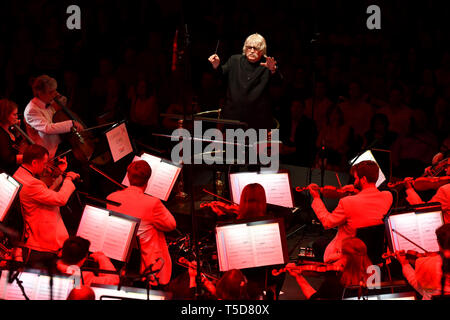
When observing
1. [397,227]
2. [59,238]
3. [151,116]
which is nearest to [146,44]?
[151,116]

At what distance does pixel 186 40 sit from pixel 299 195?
2.85m

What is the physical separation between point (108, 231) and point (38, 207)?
25.3 inches

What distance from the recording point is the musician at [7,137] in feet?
16.8

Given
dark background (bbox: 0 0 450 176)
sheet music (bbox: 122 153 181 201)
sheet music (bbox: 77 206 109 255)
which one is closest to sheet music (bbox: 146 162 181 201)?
sheet music (bbox: 122 153 181 201)

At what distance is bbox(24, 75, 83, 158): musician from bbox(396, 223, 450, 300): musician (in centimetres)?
348

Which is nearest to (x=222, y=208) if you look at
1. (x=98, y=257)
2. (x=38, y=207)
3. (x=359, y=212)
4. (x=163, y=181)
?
(x=163, y=181)

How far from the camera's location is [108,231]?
375 cm

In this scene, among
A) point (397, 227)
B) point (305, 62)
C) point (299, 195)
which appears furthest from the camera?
point (305, 62)

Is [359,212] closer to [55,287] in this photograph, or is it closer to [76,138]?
[55,287]

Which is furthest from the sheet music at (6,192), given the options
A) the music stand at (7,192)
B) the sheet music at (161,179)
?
the sheet music at (161,179)

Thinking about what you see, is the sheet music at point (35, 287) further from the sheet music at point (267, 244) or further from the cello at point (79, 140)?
the cello at point (79, 140)
